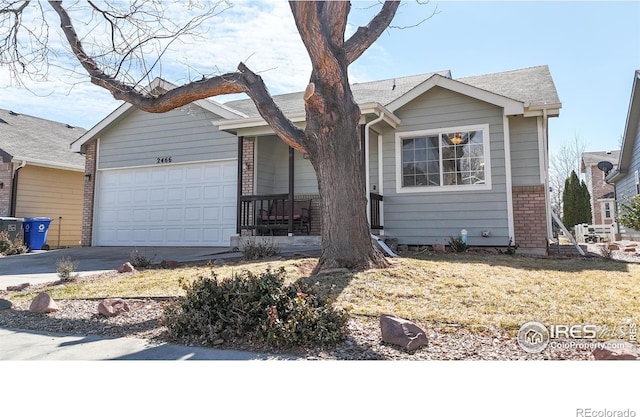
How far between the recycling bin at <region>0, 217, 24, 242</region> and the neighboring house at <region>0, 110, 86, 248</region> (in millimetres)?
1662

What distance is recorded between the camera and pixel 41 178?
13.2 m

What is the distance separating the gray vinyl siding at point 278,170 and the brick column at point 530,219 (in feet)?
14.8

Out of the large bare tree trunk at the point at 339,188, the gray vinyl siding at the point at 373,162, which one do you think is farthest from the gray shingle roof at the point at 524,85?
the large bare tree trunk at the point at 339,188

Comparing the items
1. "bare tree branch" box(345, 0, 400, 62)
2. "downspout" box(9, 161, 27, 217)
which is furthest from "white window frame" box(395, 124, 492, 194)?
"downspout" box(9, 161, 27, 217)

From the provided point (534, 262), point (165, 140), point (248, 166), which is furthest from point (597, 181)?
point (165, 140)

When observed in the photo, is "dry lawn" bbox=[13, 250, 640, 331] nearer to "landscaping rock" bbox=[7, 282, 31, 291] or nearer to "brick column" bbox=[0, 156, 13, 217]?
"landscaping rock" bbox=[7, 282, 31, 291]

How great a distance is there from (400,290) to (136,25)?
17.9 ft

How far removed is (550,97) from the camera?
8406 mm

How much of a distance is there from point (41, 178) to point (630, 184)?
66.6 ft

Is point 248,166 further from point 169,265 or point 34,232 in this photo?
point 34,232

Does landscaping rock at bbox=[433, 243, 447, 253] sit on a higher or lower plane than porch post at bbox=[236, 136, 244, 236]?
lower

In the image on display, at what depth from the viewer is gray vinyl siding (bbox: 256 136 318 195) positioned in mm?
10531
